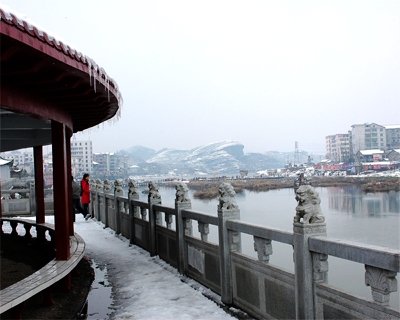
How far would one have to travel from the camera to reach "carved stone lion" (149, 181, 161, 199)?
1010cm

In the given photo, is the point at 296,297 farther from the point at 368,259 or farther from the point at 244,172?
the point at 244,172

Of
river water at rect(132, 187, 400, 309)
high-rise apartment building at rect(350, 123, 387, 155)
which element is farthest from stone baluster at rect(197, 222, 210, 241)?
high-rise apartment building at rect(350, 123, 387, 155)

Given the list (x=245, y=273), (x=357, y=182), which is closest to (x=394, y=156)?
(x=357, y=182)

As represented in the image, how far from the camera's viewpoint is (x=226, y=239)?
6.34 meters

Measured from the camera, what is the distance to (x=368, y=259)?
3.55 m

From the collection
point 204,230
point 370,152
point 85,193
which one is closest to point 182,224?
point 204,230

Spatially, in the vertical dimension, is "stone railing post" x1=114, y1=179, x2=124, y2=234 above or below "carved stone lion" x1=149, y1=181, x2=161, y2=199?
below

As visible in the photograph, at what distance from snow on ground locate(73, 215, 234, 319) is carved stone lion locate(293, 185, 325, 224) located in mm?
2149

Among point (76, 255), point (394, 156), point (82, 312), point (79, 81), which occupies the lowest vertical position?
point (82, 312)

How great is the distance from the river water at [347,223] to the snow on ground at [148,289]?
137 cm

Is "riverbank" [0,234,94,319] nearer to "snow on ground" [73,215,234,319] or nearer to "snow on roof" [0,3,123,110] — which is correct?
"snow on ground" [73,215,234,319]

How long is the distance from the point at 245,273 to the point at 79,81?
3523 mm

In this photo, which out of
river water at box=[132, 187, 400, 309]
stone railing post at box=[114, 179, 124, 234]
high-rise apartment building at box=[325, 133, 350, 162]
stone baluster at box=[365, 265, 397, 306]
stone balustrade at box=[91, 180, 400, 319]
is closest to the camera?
stone baluster at box=[365, 265, 397, 306]

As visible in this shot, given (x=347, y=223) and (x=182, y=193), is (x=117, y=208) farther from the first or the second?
(x=347, y=223)
